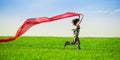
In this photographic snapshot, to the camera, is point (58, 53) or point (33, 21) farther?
point (33, 21)

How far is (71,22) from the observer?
16.4 m

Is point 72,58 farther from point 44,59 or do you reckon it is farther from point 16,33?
point 16,33

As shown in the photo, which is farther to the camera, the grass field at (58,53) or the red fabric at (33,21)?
the red fabric at (33,21)

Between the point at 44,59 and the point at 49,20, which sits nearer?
the point at 44,59

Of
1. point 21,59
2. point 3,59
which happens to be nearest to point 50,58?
point 21,59

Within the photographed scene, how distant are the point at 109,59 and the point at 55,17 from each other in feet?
17.3

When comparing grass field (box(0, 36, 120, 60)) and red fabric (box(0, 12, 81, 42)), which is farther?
red fabric (box(0, 12, 81, 42))

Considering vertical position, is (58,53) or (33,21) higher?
(33,21)

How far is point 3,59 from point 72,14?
229 inches

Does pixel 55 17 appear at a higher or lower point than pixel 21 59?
higher

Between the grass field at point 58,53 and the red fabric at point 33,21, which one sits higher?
the red fabric at point 33,21

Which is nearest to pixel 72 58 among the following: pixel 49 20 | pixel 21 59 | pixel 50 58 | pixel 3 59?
pixel 50 58

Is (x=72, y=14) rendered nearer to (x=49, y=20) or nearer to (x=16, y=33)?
(x=49, y=20)

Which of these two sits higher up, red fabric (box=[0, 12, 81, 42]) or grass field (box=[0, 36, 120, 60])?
red fabric (box=[0, 12, 81, 42])
